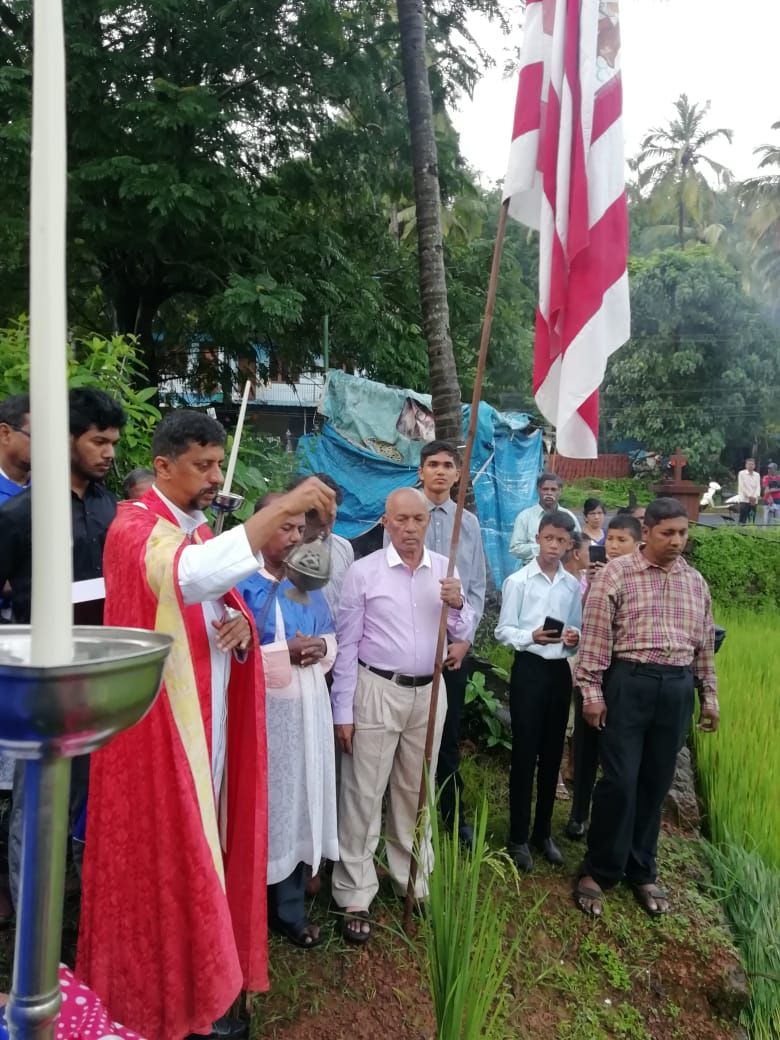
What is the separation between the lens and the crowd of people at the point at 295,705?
6.68ft

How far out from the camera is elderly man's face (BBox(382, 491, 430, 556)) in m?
3.18

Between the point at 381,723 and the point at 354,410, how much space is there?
5.32 m

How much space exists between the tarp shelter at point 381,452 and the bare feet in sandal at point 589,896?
15.0 feet

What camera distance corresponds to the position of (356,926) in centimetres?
303

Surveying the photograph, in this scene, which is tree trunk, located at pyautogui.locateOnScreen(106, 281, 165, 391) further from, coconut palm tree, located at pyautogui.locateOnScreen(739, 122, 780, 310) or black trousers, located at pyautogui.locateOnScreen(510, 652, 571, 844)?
coconut palm tree, located at pyautogui.locateOnScreen(739, 122, 780, 310)

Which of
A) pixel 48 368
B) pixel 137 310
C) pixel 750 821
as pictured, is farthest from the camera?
pixel 137 310

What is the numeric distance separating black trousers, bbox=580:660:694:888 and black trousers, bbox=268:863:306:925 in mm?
1437

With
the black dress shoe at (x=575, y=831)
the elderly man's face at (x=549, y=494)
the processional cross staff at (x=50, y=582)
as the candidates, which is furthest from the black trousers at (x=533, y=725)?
the processional cross staff at (x=50, y=582)

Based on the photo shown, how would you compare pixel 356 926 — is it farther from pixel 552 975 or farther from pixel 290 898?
pixel 552 975

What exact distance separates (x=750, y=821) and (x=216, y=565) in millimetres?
3629

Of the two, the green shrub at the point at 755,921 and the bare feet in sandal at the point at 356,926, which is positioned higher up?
the bare feet in sandal at the point at 356,926

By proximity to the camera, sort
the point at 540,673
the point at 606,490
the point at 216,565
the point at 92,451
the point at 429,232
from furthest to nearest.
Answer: the point at 606,490
the point at 429,232
the point at 540,673
the point at 92,451
the point at 216,565

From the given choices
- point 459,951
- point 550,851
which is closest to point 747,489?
point 550,851

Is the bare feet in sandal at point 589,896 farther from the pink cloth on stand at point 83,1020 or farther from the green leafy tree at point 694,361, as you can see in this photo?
the green leafy tree at point 694,361
